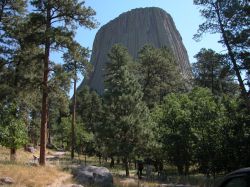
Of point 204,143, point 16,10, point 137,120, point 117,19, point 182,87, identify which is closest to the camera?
point 16,10

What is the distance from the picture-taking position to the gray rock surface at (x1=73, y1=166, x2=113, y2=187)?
2046 centimetres

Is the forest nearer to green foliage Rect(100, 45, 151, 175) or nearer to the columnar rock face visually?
green foliage Rect(100, 45, 151, 175)

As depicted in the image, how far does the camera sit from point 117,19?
418 ft

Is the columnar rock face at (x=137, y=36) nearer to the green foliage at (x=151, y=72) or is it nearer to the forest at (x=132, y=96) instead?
the green foliage at (x=151, y=72)

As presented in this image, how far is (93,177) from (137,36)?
98.3m

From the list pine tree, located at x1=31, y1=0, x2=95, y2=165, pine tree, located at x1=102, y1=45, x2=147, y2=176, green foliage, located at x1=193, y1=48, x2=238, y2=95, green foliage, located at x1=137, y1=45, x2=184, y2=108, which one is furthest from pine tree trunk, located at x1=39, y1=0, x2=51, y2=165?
green foliage, located at x1=193, y1=48, x2=238, y2=95

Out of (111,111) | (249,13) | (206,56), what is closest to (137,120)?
(111,111)

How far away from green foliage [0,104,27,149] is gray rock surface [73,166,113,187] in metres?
5.97

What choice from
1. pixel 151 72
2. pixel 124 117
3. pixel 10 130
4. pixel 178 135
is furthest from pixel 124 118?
pixel 151 72

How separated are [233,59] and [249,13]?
9.28 ft

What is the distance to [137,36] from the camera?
117 meters

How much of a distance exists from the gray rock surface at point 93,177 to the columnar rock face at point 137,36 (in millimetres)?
85498

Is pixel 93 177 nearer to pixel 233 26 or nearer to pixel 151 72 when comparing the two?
pixel 233 26

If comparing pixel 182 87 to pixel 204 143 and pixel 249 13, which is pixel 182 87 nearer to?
pixel 204 143
